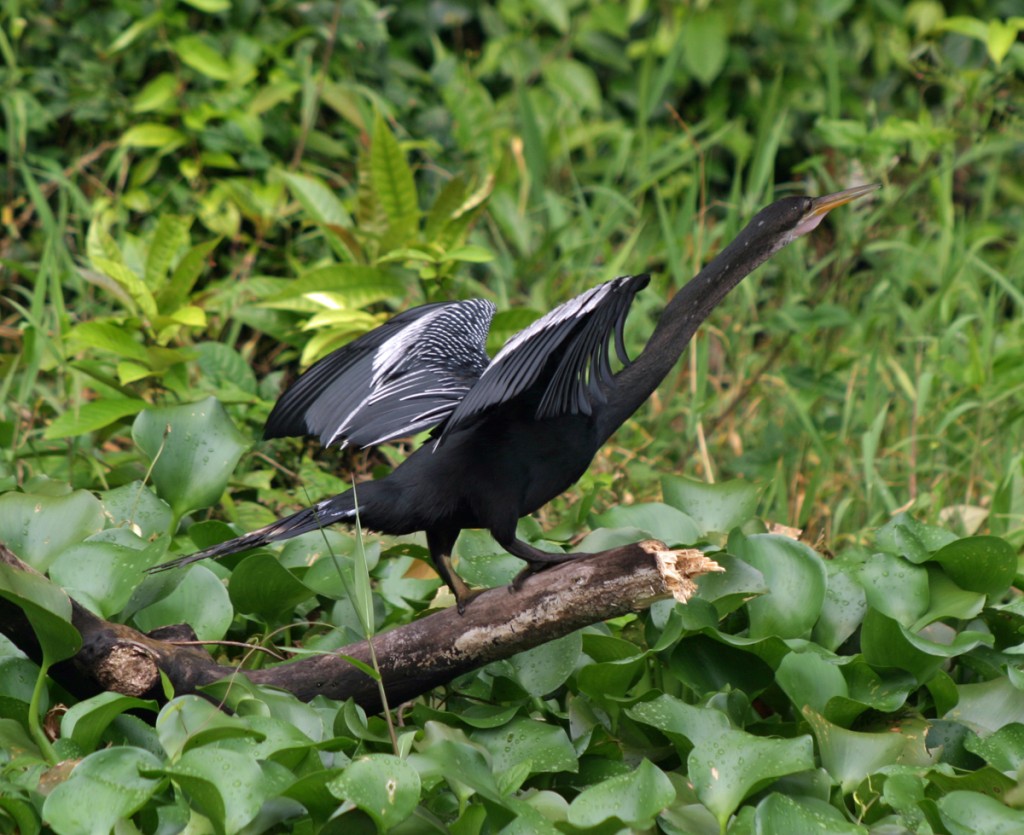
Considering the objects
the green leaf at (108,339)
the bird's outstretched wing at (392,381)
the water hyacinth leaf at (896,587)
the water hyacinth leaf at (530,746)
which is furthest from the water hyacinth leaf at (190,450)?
the water hyacinth leaf at (896,587)

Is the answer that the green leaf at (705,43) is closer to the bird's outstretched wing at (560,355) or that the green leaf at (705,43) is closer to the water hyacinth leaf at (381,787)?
the bird's outstretched wing at (560,355)

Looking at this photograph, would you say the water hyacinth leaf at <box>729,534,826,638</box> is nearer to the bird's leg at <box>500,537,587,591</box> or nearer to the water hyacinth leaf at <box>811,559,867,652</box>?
the water hyacinth leaf at <box>811,559,867,652</box>

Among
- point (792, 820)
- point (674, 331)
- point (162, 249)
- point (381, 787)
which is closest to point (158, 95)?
point (162, 249)

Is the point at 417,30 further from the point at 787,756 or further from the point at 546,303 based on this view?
the point at 787,756

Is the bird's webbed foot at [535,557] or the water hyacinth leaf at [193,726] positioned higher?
the bird's webbed foot at [535,557]

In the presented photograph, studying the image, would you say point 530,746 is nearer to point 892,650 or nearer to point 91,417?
point 892,650

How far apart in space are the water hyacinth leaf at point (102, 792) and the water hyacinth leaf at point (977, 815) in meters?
1.50

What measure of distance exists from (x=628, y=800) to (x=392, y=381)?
1.21 m

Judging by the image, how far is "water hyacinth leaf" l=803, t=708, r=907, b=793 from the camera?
8.89ft

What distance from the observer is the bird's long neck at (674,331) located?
2.91 m

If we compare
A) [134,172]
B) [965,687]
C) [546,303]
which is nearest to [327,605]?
[965,687]

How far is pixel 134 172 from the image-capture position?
5.67 meters

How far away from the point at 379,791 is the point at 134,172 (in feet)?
13.2

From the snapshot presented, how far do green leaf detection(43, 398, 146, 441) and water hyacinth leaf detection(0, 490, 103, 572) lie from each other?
66 centimetres
